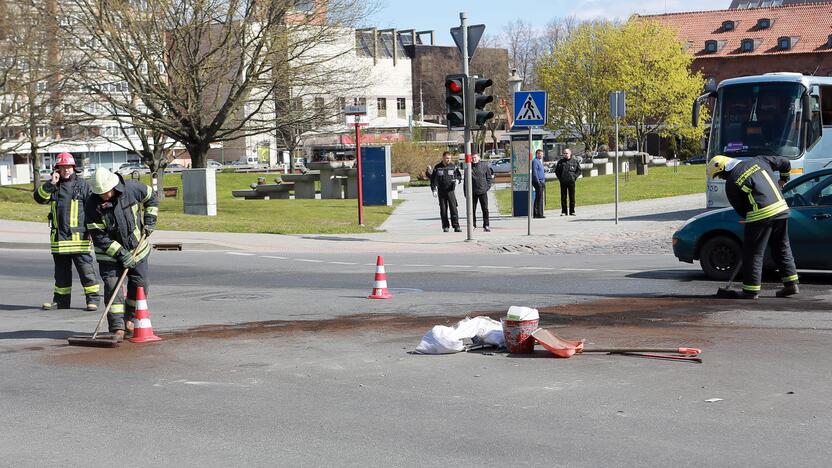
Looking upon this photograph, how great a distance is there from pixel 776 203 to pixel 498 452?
6.90m

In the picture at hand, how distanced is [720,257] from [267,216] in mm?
18819

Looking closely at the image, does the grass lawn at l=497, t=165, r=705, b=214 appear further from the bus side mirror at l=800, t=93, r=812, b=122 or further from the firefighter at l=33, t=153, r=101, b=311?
the firefighter at l=33, t=153, r=101, b=311

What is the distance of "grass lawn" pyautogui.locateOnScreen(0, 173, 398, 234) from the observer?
24641 mm

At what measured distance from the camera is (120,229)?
385 inches

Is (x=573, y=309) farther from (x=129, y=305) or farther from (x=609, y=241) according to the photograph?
(x=609, y=241)

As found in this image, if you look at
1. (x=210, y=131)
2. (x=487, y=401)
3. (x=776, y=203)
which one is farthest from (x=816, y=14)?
(x=487, y=401)

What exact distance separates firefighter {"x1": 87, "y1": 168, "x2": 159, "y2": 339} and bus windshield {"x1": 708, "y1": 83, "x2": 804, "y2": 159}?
53.8 ft

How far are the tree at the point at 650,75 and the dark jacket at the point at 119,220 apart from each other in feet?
203

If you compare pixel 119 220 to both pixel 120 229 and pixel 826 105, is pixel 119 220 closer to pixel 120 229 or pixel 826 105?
pixel 120 229

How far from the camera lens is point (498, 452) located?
5.86 metres

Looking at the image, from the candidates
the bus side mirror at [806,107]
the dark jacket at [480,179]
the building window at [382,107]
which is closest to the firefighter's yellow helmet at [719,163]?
the dark jacket at [480,179]

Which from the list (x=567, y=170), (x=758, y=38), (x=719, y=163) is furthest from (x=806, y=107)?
(x=758, y=38)

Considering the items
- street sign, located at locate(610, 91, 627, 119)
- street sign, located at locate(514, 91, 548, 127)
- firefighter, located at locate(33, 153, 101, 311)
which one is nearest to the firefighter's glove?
firefighter, located at locate(33, 153, 101, 311)

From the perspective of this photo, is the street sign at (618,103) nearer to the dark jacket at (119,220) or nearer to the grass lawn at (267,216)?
the grass lawn at (267,216)
